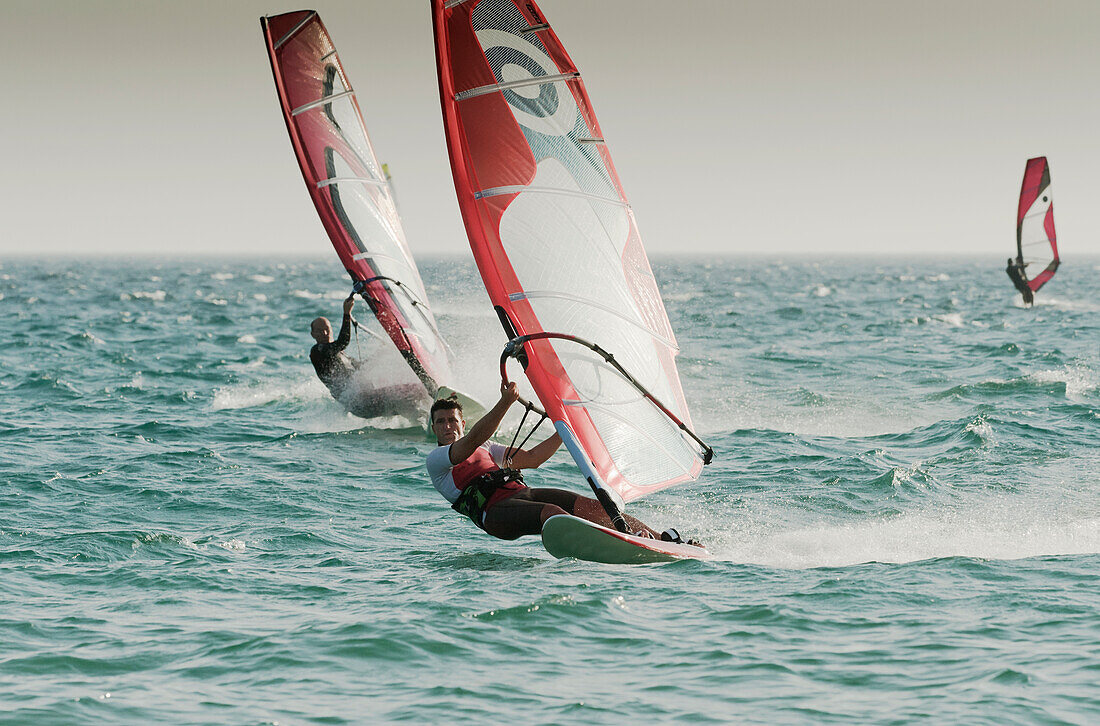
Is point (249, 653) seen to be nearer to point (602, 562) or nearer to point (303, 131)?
point (602, 562)

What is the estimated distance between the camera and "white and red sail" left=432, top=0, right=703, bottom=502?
768 centimetres

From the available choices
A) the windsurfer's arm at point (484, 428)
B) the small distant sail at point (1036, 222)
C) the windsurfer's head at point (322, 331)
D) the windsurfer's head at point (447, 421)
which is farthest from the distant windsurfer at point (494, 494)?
the small distant sail at point (1036, 222)

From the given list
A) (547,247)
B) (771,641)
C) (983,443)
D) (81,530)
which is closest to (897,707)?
(771,641)

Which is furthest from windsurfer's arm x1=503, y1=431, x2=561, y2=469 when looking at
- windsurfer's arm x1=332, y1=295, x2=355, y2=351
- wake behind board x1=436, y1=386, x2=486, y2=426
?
windsurfer's arm x1=332, y1=295, x2=355, y2=351

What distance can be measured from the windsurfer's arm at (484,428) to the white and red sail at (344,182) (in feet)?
22.5

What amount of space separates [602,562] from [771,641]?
1.74 meters

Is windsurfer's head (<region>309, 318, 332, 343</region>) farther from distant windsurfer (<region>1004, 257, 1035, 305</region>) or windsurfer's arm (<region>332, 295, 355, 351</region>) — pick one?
distant windsurfer (<region>1004, 257, 1035, 305</region>)

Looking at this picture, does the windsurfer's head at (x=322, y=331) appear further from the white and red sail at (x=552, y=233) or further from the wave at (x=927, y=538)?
the wave at (x=927, y=538)

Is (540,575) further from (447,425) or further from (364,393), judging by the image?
(364,393)

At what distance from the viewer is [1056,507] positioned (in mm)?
9352

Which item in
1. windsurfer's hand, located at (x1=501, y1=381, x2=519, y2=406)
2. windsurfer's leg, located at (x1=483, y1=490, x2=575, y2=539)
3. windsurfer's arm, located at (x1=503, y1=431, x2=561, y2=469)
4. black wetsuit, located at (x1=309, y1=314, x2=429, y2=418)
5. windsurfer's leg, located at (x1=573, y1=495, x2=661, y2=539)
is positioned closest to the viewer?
windsurfer's hand, located at (x1=501, y1=381, x2=519, y2=406)

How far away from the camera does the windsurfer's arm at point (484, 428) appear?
680cm

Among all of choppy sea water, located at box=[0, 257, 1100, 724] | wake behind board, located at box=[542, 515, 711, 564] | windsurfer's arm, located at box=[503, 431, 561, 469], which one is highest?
windsurfer's arm, located at box=[503, 431, 561, 469]

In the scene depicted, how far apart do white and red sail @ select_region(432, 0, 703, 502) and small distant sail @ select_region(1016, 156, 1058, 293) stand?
27068 mm
